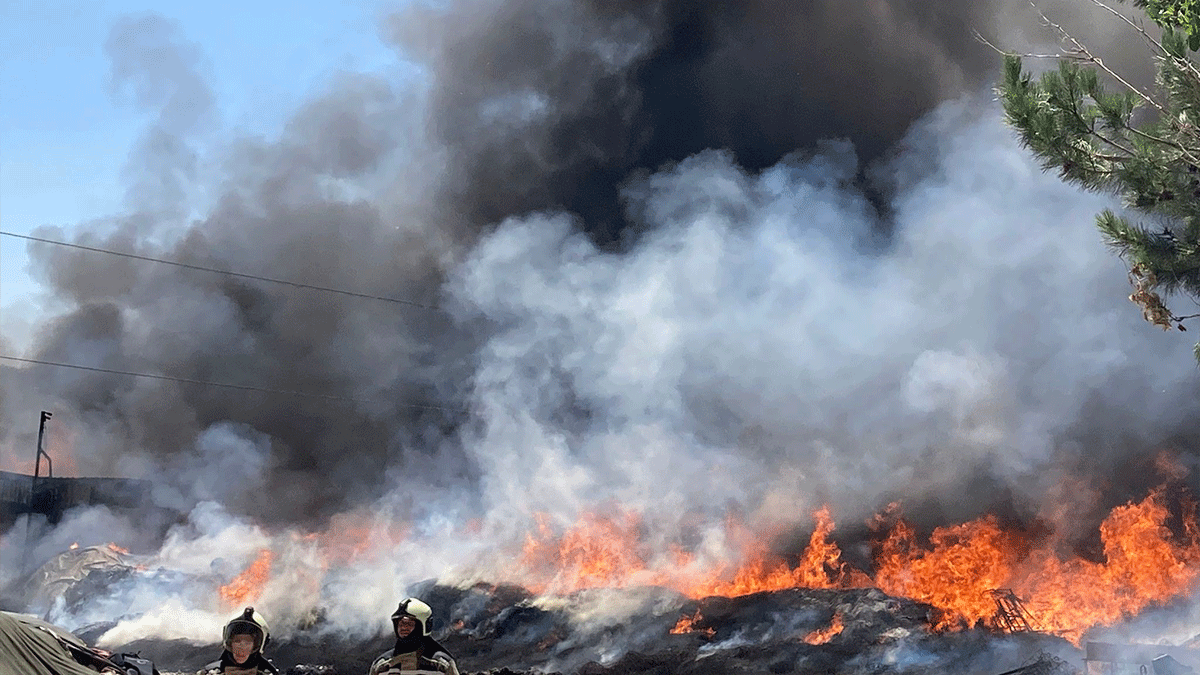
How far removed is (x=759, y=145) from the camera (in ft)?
82.9

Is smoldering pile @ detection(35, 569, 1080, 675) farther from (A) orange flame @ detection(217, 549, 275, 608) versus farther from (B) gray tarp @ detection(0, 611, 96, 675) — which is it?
(B) gray tarp @ detection(0, 611, 96, 675)

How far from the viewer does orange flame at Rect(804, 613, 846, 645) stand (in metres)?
19.3

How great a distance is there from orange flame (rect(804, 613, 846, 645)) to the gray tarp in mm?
15049

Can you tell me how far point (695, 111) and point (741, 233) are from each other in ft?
13.6

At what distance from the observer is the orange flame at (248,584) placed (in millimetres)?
25578

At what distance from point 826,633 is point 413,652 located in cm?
1339

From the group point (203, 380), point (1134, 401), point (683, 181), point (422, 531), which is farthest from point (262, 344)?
point (1134, 401)

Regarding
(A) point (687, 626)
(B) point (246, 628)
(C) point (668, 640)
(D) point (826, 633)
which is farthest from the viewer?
(A) point (687, 626)

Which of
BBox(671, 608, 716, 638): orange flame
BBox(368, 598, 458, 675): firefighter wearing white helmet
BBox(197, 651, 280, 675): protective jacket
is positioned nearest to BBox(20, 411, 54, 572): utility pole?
BBox(671, 608, 716, 638): orange flame

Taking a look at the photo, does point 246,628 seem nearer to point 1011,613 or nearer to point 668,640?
point 668,640

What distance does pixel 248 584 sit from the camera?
1025 inches

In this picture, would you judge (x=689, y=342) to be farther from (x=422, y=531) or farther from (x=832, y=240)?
(x=422, y=531)

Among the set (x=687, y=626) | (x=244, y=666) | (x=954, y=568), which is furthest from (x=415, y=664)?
(x=954, y=568)

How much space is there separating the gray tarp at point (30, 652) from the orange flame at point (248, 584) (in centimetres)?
1957
